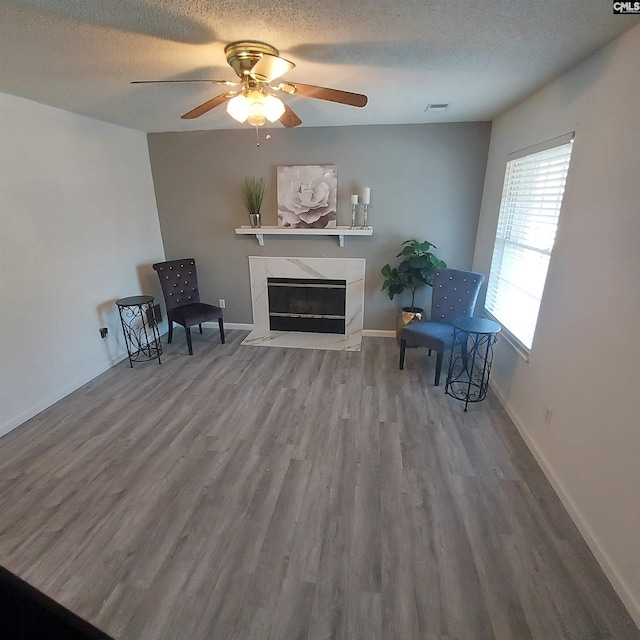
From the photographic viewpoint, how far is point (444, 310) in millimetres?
3541

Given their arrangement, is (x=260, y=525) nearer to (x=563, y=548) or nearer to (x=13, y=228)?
(x=563, y=548)

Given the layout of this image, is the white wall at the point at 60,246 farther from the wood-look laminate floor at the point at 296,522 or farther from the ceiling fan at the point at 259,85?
the ceiling fan at the point at 259,85

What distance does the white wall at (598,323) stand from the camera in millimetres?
1536

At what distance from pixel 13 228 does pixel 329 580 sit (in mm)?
3175

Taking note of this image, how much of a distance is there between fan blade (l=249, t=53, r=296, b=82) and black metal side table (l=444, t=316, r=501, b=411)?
2198 mm

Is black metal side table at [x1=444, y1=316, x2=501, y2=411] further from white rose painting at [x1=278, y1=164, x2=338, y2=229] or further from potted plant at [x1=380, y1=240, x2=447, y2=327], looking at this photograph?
white rose painting at [x1=278, y1=164, x2=338, y2=229]

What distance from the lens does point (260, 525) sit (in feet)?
6.12

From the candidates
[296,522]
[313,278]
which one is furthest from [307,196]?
[296,522]

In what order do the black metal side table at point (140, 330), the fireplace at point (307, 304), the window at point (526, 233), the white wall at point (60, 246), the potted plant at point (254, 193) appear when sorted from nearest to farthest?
the window at point (526, 233) < the white wall at point (60, 246) < the black metal side table at point (140, 330) < the potted plant at point (254, 193) < the fireplace at point (307, 304)

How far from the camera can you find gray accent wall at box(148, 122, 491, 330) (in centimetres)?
374

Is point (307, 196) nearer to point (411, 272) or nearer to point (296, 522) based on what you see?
point (411, 272)

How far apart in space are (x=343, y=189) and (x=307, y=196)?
1.37 ft

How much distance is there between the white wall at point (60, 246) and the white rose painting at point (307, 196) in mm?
1655

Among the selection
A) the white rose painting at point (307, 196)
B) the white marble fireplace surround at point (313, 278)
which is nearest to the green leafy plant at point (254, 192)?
the white rose painting at point (307, 196)
